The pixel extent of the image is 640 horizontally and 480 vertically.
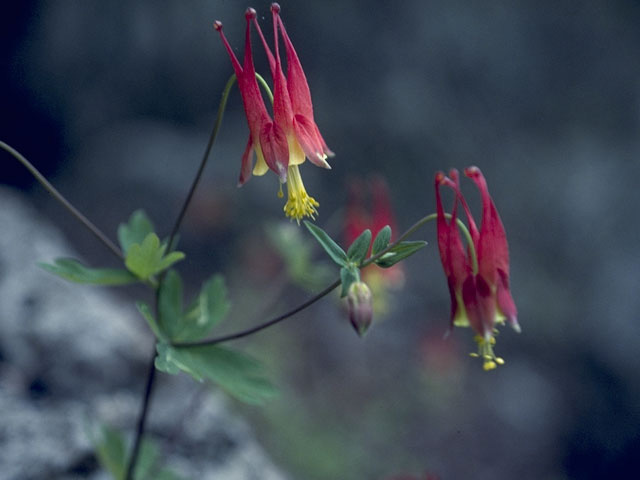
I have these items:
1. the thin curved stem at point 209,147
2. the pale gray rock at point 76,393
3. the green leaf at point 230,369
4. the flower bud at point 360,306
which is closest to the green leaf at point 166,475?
the pale gray rock at point 76,393

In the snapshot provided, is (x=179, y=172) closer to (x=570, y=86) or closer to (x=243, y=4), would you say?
(x=243, y=4)

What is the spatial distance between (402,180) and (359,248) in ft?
17.4

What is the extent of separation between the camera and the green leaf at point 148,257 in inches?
75.9

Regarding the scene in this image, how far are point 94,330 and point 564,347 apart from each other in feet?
18.7

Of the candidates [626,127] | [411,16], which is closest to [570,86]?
[626,127]

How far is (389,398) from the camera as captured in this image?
5.86 m

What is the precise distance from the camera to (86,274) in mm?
2082

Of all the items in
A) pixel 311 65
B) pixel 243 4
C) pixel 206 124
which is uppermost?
pixel 243 4

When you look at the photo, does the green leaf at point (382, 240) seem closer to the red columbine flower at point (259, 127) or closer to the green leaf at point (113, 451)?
the red columbine flower at point (259, 127)

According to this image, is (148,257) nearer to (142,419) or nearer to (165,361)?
(165,361)

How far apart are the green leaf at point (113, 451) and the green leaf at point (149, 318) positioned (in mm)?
609

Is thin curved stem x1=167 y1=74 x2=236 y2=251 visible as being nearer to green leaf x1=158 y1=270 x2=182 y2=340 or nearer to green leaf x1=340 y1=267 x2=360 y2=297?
green leaf x1=158 y1=270 x2=182 y2=340

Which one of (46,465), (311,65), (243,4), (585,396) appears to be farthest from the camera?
(585,396)

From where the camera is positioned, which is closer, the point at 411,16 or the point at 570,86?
the point at 411,16
